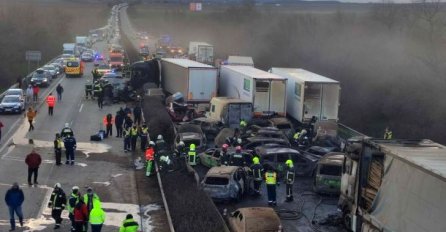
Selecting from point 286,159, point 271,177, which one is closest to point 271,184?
point 271,177

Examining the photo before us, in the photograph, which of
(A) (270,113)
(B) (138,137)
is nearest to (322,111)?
(A) (270,113)

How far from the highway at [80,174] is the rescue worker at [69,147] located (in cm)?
33

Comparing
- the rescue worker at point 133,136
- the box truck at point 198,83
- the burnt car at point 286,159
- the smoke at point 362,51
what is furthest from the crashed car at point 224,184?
the smoke at point 362,51

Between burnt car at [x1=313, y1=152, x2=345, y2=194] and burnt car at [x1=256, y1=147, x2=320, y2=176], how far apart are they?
2.21 meters

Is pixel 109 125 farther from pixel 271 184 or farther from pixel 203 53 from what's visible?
pixel 203 53

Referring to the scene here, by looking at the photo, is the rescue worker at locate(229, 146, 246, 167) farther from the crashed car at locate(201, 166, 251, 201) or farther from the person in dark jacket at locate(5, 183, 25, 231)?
the person in dark jacket at locate(5, 183, 25, 231)

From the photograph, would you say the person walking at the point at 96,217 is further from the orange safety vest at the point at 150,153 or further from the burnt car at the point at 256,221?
the orange safety vest at the point at 150,153

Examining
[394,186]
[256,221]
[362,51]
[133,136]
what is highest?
[362,51]

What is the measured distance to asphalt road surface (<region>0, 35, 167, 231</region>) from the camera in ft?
62.5

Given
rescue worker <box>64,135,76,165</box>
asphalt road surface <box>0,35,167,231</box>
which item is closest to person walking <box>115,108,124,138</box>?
asphalt road surface <box>0,35,167,231</box>

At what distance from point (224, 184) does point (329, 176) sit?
386 centimetres

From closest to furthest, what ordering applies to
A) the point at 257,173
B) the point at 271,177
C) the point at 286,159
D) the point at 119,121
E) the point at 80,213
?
the point at 80,213 → the point at 271,177 → the point at 257,173 → the point at 286,159 → the point at 119,121

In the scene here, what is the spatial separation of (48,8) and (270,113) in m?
115

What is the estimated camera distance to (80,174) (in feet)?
78.6
